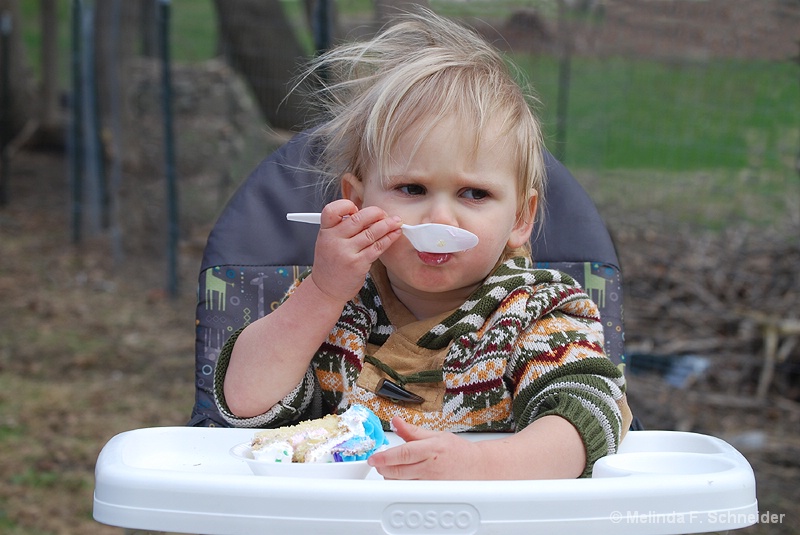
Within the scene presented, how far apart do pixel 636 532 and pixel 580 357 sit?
0.35 metres

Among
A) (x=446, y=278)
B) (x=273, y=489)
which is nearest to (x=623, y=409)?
(x=446, y=278)

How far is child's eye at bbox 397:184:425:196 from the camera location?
1408mm

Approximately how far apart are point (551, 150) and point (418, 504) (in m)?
3.99

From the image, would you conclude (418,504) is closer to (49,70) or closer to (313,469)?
(313,469)

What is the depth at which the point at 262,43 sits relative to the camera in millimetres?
4680

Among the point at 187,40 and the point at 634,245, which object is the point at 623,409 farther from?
the point at 187,40

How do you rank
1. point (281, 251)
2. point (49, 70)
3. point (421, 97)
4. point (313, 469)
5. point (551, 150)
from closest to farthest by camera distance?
point (313, 469) → point (421, 97) → point (281, 251) → point (551, 150) → point (49, 70)

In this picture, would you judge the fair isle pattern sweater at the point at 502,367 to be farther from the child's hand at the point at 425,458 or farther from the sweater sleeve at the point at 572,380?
the child's hand at the point at 425,458

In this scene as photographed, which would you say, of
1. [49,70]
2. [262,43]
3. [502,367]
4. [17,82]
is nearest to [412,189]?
[502,367]

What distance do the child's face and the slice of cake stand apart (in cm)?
27

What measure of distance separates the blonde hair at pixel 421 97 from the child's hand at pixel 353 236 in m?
0.13

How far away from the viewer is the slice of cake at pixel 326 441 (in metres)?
1.19

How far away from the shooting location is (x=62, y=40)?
38.3ft

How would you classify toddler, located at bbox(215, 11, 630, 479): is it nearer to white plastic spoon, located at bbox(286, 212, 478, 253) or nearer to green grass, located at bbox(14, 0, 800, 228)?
white plastic spoon, located at bbox(286, 212, 478, 253)
